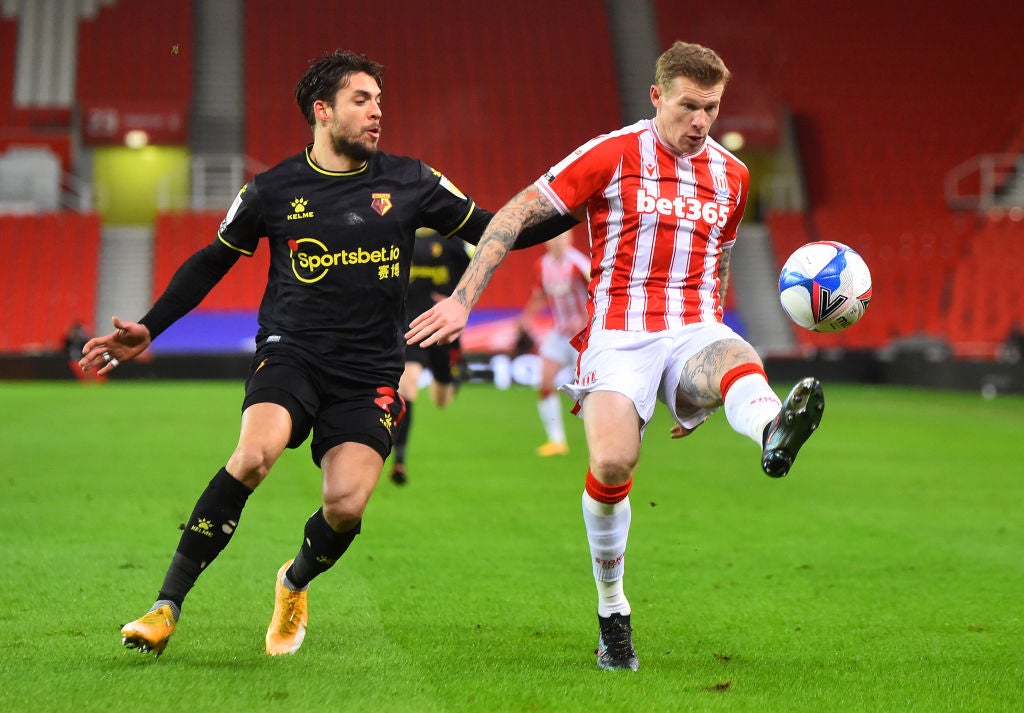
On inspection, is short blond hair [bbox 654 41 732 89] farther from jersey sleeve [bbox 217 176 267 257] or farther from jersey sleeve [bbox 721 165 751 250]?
jersey sleeve [bbox 217 176 267 257]

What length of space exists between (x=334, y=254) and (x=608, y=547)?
1.54m

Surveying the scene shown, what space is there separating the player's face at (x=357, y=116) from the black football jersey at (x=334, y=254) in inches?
5.5

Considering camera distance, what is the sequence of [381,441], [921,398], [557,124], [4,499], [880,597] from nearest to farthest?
[381,441] < [880,597] < [4,499] < [921,398] < [557,124]

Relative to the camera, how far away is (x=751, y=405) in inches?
173

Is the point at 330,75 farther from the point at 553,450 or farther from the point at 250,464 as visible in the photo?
the point at 553,450

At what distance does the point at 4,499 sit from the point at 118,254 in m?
23.4

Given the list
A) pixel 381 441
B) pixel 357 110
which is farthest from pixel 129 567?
pixel 357 110

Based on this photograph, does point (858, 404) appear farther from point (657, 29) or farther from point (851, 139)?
point (657, 29)

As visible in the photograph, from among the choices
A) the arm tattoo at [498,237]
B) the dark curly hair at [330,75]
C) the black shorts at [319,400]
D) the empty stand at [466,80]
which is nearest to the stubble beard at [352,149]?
the dark curly hair at [330,75]

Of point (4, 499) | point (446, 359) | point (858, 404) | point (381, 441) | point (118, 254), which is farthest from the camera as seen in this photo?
point (118, 254)

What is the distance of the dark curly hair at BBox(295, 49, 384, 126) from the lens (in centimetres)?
494

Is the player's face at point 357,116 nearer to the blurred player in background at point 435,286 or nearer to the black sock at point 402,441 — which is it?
the black sock at point 402,441

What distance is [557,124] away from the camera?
1345 inches

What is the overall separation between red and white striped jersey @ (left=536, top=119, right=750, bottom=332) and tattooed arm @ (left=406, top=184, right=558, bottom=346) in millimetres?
85
